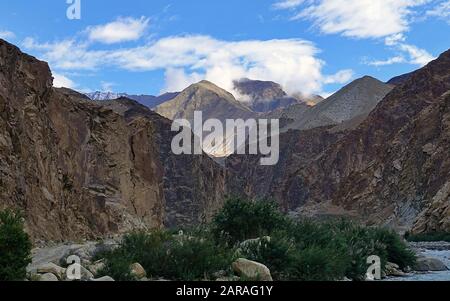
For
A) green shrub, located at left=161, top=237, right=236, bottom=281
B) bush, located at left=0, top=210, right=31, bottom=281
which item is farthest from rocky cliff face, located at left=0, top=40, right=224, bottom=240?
bush, located at left=0, top=210, right=31, bottom=281

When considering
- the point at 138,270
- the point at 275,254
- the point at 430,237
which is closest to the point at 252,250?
the point at 275,254

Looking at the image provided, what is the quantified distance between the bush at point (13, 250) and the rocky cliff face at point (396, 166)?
4506cm

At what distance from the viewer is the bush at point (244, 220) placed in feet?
67.1

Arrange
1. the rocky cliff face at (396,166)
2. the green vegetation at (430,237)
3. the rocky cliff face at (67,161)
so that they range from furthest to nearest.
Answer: the rocky cliff face at (396,166), the green vegetation at (430,237), the rocky cliff face at (67,161)

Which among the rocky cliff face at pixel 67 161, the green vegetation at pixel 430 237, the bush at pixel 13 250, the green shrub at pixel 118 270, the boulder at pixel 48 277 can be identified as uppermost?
the rocky cliff face at pixel 67 161

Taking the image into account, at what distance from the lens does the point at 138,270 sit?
13.9 m

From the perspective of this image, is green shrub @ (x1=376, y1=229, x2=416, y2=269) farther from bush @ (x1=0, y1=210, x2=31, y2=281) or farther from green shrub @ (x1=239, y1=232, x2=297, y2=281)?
bush @ (x1=0, y1=210, x2=31, y2=281)

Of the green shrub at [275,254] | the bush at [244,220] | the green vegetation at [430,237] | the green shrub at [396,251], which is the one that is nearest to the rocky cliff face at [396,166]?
the green vegetation at [430,237]

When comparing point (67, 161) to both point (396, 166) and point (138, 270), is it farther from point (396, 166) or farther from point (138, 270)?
point (396, 166)

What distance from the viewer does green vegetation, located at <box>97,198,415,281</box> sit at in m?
14.2

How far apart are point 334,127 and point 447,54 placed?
59904 mm

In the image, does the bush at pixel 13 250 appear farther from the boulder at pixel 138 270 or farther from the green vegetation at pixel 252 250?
the boulder at pixel 138 270

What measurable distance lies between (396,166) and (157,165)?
3836 cm

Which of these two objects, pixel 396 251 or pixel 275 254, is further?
pixel 396 251
